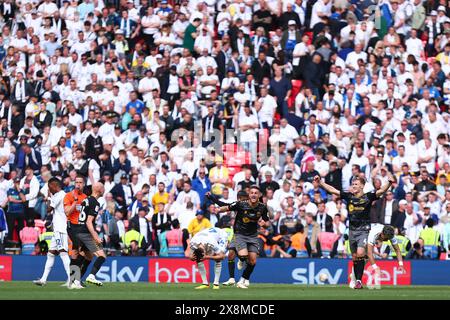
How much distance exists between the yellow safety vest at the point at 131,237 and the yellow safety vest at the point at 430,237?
757 centimetres

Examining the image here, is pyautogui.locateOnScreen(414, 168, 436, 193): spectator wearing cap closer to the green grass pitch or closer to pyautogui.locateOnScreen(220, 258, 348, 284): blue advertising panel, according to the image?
pyautogui.locateOnScreen(220, 258, 348, 284): blue advertising panel

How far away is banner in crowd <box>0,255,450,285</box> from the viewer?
105ft

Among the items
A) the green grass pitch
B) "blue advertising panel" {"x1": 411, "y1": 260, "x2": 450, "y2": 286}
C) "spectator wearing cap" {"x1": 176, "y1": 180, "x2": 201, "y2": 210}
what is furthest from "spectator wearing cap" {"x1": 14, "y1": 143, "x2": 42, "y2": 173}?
"blue advertising panel" {"x1": 411, "y1": 260, "x2": 450, "y2": 286}

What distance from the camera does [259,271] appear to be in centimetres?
3238

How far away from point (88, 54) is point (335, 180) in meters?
10.1

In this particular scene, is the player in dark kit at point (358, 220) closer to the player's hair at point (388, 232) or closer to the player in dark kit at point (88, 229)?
the player's hair at point (388, 232)

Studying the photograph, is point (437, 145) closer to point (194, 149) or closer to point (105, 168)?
point (194, 149)

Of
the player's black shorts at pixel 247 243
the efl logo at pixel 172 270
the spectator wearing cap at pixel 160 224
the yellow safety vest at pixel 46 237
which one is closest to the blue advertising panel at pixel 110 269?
the efl logo at pixel 172 270

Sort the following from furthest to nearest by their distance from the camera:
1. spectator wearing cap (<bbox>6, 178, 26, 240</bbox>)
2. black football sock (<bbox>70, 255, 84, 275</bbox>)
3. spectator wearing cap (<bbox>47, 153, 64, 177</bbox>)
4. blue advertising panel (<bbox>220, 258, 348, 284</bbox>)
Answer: spectator wearing cap (<bbox>47, 153, 64, 177</bbox>), spectator wearing cap (<bbox>6, 178, 26, 240</bbox>), blue advertising panel (<bbox>220, 258, 348, 284</bbox>), black football sock (<bbox>70, 255, 84, 275</bbox>)

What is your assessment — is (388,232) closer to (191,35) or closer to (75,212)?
(75,212)

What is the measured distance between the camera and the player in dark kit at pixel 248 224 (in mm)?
26452

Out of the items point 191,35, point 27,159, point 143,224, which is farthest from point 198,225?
point 191,35

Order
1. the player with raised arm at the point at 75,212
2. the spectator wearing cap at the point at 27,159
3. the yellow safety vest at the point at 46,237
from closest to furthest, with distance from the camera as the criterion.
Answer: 1. the player with raised arm at the point at 75,212
2. the yellow safety vest at the point at 46,237
3. the spectator wearing cap at the point at 27,159

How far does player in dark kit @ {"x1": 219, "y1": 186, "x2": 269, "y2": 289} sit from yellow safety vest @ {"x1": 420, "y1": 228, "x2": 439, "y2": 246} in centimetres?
772
